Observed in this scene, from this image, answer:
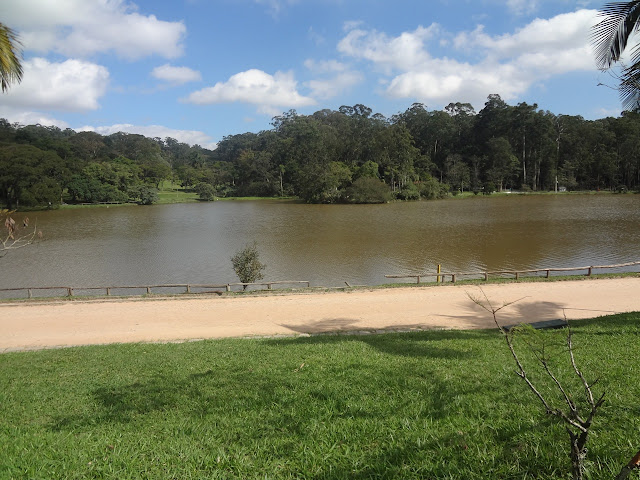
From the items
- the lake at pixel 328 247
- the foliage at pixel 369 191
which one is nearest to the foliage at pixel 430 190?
the foliage at pixel 369 191

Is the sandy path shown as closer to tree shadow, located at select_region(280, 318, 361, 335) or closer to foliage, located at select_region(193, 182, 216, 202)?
tree shadow, located at select_region(280, 318, 361, 335)

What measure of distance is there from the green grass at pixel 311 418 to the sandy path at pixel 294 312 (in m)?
3.68

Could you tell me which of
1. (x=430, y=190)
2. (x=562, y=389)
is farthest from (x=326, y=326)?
(x=430, y=190)

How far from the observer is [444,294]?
13180 mm

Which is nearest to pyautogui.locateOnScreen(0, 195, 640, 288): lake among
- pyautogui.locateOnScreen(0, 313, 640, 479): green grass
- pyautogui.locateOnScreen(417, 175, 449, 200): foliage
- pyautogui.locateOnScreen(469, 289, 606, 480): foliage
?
pyautogui.locateOnScreen(0, 313, 640, 479): green grass

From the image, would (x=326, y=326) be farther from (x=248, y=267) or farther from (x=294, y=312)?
(x=248, y=267)

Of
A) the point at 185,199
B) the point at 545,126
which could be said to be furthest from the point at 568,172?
the point at 185,199

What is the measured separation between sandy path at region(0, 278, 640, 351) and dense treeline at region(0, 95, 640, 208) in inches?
1902

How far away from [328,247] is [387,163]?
4798 cm

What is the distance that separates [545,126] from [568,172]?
365 inches

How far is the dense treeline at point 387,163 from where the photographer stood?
6109 cm

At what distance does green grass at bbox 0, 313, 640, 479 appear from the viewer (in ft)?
9.43

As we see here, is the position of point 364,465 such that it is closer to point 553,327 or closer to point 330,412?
point 330,412

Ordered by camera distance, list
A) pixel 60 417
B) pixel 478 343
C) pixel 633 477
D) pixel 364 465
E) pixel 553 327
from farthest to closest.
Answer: pixel 553 327
pixel 478 343
pixel 60 417
pixel 364 465
pixel 633 477
